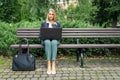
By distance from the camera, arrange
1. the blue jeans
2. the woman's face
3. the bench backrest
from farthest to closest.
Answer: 1. the bench backrest
2. the woman's face
3. the blue jeans

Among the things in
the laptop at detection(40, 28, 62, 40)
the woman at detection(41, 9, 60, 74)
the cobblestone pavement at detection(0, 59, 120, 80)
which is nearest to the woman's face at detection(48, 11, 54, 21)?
the woman at detection(41, 9, 60, 74)

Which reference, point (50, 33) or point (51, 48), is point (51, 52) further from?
point (50, 33)

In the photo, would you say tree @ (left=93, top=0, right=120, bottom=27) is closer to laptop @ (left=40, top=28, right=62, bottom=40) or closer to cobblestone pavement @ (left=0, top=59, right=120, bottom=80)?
cobblestone pavement @ (left=0, top=59, right=120, bottom=80)

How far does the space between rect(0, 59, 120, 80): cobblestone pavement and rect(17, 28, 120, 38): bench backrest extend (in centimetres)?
70

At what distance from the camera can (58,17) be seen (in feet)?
45.2

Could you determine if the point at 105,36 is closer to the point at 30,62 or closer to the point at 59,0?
the point at 30,62

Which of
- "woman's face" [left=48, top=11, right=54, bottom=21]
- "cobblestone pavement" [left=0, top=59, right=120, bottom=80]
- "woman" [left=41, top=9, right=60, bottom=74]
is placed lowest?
"cobblestone pavement" [left=0, top=59, right=120, bottom=80]

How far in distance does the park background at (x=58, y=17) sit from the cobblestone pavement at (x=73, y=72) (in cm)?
69

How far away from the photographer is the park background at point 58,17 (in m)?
9.74

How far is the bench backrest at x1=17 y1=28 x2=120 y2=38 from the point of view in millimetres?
8884

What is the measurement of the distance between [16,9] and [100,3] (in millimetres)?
4563

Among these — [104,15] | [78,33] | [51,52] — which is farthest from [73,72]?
[104,15]

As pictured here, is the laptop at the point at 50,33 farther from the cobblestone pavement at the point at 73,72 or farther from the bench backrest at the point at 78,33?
the cobblestone pavement at the point at 73,72

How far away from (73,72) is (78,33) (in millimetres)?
1376
